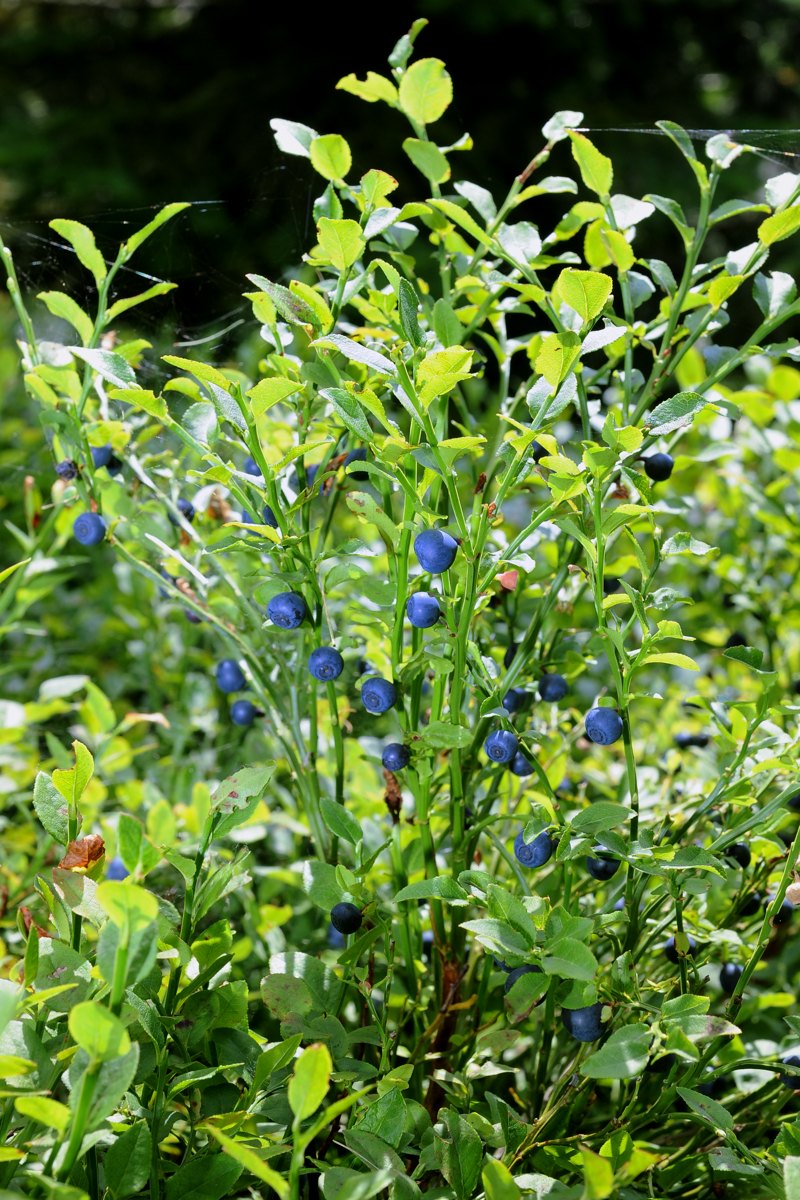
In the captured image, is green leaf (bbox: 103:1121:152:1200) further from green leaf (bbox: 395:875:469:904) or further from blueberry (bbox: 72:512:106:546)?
blueberry (bbox: 72:512:106:546)

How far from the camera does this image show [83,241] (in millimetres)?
705

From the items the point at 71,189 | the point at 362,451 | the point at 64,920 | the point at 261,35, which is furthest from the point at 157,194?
the point at 64,920

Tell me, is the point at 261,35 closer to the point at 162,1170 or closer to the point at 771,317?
the point at 771,317

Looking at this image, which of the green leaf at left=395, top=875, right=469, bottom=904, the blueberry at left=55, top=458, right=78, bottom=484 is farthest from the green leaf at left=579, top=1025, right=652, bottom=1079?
the blueberry at left=55, top=458, right=78, bottom=484

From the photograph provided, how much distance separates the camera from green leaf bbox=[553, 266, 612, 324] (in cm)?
56

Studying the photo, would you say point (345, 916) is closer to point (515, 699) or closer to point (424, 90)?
point (515, 699)

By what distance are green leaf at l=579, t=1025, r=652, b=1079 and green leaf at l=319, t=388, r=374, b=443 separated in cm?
32

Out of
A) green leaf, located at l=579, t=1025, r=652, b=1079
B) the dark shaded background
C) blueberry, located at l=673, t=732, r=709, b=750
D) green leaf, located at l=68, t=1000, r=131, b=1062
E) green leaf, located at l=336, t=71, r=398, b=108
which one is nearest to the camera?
green leaf, located at l=68, t=1000, r=131, b=1062

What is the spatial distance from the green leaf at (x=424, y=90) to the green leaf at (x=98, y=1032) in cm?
56

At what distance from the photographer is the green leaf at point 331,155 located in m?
0.67

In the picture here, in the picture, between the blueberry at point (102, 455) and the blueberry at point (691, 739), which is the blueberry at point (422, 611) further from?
the blueberry at point (691, 739)

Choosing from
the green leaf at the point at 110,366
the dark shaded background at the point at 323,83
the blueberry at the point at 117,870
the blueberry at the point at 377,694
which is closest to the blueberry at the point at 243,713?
the blueberry at the point at 117,870

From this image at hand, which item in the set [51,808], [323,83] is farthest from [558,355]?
[323,83]

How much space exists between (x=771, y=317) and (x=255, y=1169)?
595mm
